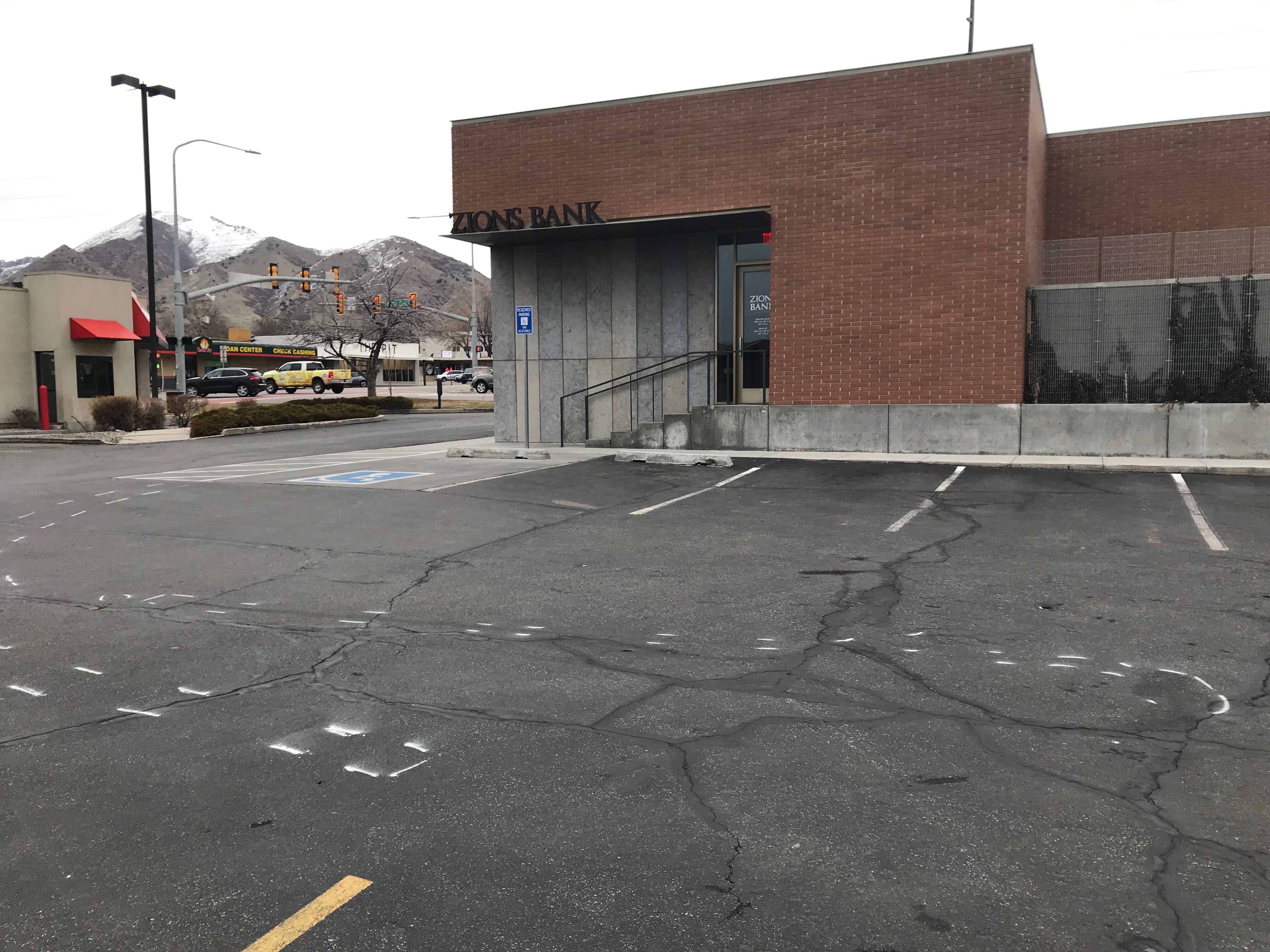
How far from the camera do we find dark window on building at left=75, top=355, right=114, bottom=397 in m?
33.3

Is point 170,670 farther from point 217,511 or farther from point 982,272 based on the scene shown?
point 982,272

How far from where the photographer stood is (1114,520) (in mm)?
11453

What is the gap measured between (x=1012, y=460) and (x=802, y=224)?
247 inches

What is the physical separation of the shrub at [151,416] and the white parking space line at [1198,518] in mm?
29631

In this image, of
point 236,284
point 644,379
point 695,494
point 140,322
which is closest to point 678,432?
point 644,379

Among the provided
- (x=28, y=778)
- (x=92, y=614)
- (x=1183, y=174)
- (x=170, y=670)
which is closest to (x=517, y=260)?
(x=1183, y=174)

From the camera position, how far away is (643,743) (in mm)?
4840

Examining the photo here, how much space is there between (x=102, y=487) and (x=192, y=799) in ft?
45.8

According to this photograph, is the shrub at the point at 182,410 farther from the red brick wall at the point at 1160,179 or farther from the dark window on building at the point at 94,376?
the red brick wall at the point at 1160,179

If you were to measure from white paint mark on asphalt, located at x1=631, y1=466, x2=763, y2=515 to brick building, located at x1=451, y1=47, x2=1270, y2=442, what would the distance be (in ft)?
12.7

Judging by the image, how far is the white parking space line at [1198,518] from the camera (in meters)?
9.75

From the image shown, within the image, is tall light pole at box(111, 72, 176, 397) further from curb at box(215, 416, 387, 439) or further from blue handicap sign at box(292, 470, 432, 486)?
blue handicap sign at box(292, 470, 432, 486)

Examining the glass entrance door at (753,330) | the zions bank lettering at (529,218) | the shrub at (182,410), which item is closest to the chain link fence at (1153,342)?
the glass entrance door at (753,330)

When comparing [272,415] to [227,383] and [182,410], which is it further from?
[227,383]
